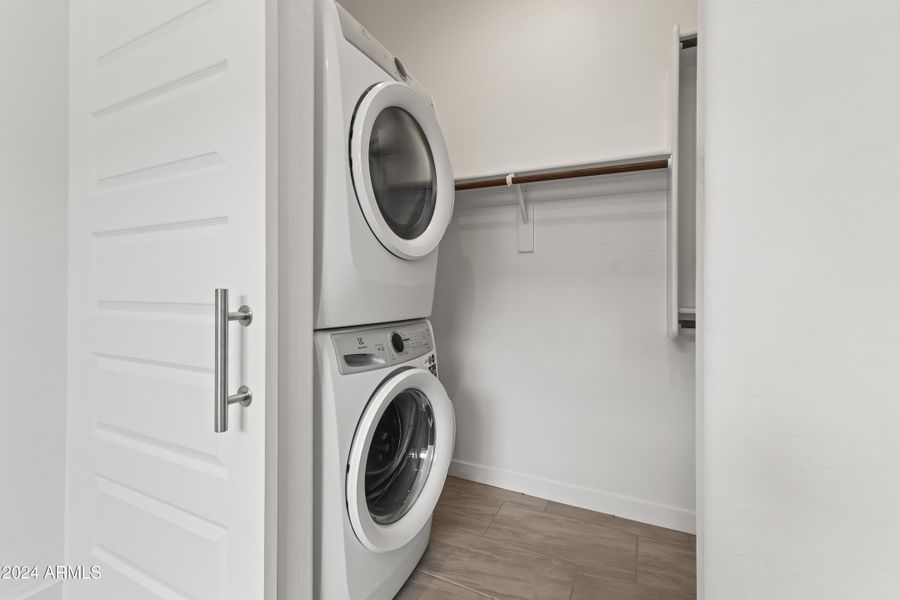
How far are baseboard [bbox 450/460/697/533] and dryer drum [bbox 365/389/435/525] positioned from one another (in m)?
0.73

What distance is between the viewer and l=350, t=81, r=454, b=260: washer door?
97 cm

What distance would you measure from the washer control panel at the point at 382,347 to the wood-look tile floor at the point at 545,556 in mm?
697

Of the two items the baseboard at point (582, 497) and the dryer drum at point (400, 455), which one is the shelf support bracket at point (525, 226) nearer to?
the dryer drum at point (400, 455)

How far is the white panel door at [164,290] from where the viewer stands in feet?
2.53

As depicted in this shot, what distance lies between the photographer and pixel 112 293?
1036 millimetres

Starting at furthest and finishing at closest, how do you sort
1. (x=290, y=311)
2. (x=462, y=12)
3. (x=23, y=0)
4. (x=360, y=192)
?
(x=462, y=12)
(x=23, y=0)
(x=360, y=192)
(x=290, y=311)

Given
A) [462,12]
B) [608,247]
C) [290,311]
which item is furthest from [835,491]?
[462,12]

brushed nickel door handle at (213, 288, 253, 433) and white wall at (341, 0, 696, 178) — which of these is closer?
brushed nickel door handle at (213, 288, 253, 433)

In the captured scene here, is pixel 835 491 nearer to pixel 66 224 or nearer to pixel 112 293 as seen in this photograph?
pixel 112 293

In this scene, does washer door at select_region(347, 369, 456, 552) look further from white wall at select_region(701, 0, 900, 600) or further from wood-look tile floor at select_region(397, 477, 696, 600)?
white wall at select_region(701, 0, 900, 600)

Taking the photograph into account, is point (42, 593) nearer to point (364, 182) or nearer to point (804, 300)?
point (364, 182)

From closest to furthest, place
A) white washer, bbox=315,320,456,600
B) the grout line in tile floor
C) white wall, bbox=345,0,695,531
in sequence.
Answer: white washer, bbox=315,320,456,600
the grout line in tile floor
white wall, bbox=345,0,695,531

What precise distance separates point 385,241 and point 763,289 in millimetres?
894

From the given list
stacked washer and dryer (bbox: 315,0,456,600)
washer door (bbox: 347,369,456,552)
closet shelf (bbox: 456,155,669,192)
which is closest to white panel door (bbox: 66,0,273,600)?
→ stacked washer and dryer (bbox: 315,0,456,600)
